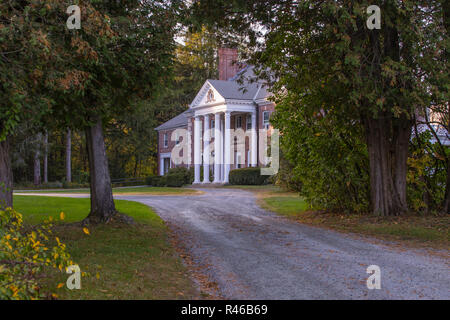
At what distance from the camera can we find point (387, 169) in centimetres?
1420

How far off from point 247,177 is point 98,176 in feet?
80.8

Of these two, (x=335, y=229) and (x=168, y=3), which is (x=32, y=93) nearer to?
(x=168, y=3)

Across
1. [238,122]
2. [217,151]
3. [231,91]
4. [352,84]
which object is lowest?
[217,151]

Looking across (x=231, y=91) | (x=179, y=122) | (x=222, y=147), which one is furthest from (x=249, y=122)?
(x=179, y=122)

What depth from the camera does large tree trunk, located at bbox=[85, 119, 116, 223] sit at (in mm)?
13070

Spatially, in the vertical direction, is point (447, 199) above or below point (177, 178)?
above

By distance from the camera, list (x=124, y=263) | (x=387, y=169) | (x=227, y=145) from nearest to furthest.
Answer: (x=124, y=263) < (x=387, y=169) < (x=227, y=145)

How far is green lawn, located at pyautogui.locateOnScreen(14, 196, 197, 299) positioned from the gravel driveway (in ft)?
1.92

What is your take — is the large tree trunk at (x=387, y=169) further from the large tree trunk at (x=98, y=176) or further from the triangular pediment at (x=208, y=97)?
the triangular pediment at (x=208, y=97)

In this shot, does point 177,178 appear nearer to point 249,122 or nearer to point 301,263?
point 249,122

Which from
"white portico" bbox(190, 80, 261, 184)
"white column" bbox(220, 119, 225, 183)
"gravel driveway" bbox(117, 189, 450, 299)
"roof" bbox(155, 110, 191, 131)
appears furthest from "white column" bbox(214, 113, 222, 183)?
"gravel driveway" bbox(117, 189, 450, 299)

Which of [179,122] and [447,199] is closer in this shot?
[447,199]

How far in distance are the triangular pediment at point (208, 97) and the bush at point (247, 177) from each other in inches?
254

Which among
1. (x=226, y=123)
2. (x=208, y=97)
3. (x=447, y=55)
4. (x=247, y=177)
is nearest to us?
(x=447, y=55)
